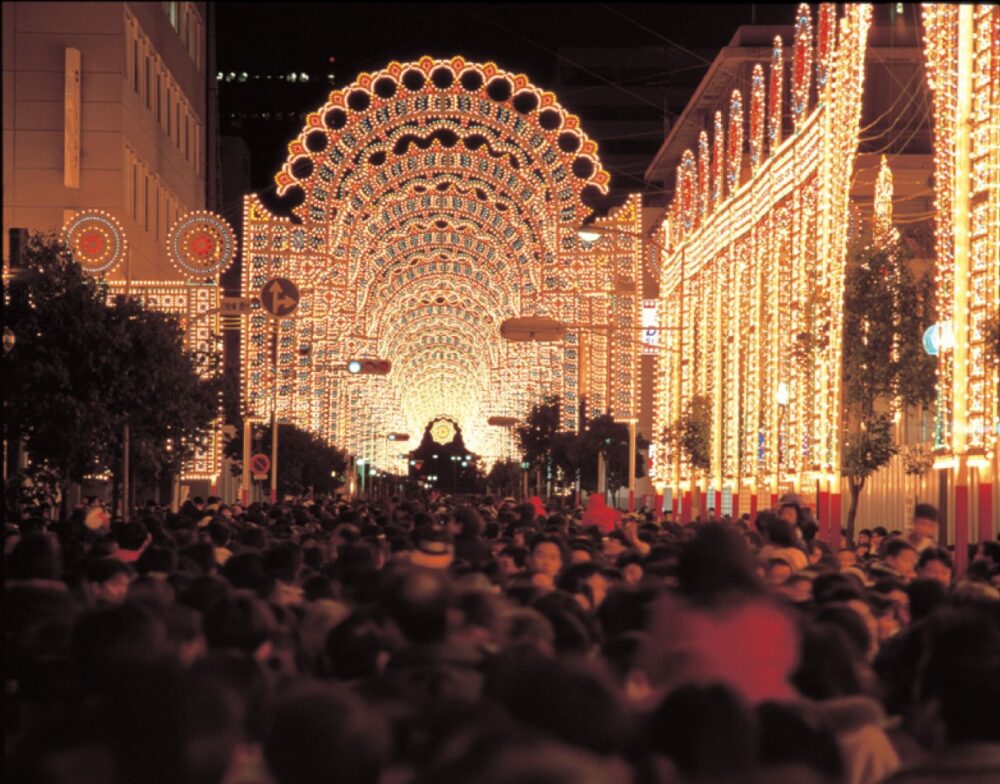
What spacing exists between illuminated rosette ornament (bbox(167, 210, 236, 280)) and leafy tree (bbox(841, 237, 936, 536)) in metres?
16.4

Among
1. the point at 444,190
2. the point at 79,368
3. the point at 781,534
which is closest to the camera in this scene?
the point at 781,534

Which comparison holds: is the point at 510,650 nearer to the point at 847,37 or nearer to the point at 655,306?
the point at 847,37

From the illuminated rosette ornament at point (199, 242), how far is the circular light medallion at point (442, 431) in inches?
5552

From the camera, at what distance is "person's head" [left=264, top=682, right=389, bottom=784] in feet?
15.7

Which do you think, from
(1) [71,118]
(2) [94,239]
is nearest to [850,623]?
(2) [94,239]

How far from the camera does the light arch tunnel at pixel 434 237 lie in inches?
1938

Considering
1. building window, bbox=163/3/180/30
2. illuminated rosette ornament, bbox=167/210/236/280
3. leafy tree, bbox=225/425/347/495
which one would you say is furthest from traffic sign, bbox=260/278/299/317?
building window, bbox=163/3/180/30

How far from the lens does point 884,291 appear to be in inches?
1340

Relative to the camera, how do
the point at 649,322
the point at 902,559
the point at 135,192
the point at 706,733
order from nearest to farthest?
the point at 706,733
the point at 902,559
the point at 135,192
the point at 649,322

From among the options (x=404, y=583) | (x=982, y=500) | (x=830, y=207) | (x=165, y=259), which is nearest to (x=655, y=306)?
(x=165, y=259)

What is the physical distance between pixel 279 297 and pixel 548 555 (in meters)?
27.3

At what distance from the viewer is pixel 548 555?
14.7 meters

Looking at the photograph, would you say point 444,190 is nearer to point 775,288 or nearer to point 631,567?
point 775,288

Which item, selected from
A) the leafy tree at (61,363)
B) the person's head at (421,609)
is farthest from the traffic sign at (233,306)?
the person's head at (421,609)
